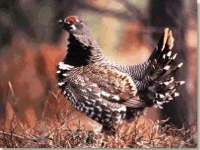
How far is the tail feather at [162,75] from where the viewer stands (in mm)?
3793

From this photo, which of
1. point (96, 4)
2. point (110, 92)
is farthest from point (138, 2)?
point (110, 92)

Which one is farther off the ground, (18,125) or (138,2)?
(138,2)

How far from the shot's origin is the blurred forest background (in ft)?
12.7

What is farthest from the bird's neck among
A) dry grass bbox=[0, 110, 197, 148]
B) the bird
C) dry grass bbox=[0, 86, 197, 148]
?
dry grass bbox=[0, 110, 197, 148]

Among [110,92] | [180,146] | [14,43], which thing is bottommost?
[180,146]

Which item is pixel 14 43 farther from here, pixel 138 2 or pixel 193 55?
pixel 193 55

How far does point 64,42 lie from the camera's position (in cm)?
388

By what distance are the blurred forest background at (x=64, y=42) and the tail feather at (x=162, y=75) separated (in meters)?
0.04

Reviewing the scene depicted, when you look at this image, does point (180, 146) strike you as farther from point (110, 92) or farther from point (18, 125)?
point (18, 125)

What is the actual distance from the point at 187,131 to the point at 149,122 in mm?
200

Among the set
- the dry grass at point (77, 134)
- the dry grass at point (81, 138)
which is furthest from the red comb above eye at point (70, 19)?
the dry grass at point (81, 138)

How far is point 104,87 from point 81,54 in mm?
205

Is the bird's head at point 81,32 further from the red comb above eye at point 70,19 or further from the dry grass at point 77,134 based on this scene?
the dry grass at point 77,134

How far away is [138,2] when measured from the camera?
389 cm
